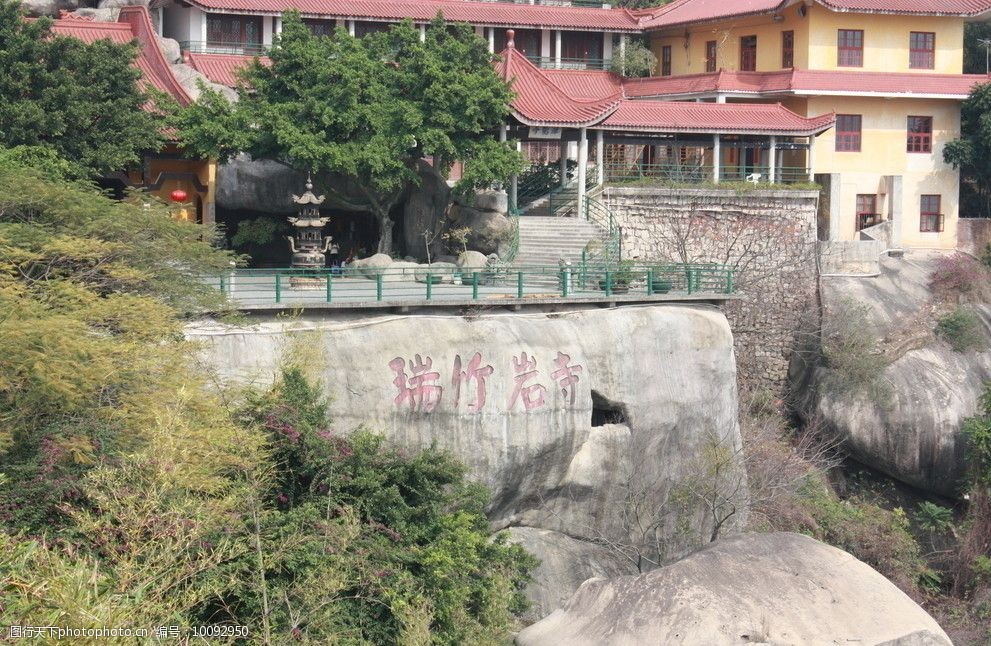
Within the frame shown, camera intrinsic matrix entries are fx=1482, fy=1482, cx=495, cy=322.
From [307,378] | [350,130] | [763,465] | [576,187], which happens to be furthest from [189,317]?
[576,187]

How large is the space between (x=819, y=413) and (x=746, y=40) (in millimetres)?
13627

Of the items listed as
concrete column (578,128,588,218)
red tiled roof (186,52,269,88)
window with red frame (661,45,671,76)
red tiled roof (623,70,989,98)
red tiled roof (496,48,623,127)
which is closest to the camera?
red tiled roof (496,48,623,127)

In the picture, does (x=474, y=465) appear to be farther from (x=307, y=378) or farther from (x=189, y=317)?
(x=189, y=317)

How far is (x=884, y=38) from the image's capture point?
42.6 metres

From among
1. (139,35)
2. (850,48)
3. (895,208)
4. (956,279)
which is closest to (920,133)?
(895,208)

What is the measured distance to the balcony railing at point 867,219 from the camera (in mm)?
42281

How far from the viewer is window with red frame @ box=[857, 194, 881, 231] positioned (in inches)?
1666

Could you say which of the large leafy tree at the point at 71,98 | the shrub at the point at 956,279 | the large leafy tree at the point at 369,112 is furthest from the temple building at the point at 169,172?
the shrub at the point at 956,279

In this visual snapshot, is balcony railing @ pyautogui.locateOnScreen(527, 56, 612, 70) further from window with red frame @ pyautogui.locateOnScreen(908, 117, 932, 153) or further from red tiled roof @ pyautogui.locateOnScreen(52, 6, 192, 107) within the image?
red tiled roof @ pyautogui.locateOnScreen(52, 6, 192, 107)

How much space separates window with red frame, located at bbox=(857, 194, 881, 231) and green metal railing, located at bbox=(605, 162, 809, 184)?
2.88 m

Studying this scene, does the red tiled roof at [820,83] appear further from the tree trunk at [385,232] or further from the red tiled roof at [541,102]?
the tree trunk at [385,232]

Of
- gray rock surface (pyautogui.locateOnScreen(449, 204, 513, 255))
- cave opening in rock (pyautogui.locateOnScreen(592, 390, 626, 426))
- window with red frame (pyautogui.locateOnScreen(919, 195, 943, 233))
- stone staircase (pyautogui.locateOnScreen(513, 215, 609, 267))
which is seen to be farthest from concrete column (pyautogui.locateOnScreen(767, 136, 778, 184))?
cave opening in rock (pyautogui.locateOnScreen(592, 390, 626, 426))

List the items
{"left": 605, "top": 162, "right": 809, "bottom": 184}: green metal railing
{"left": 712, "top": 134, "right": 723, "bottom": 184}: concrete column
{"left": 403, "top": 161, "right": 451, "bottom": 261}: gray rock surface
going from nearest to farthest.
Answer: {"left": 403, "top": 161, "right": 451, "bottom": 261}: gray rock surface < {"left": 605, "top": 162, "right": 809, "bottom": 184}: green metal railing < {"left": 712, "top": 134, "right": 723, "bottom": 184}: concrete column

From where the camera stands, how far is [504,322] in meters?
26.2
